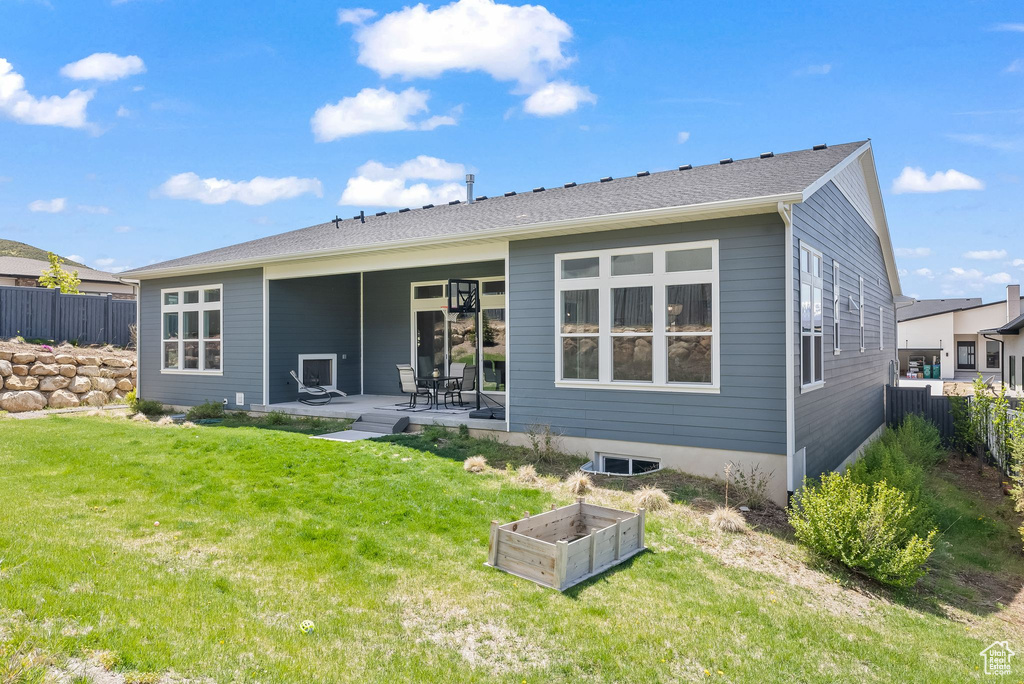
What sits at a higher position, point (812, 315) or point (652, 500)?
point (812, 315)

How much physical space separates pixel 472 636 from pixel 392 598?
2.38 feet

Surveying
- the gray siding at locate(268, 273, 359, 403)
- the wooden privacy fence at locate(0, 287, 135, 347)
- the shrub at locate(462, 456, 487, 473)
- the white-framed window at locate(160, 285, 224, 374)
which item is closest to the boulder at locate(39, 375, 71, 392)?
the white-framed window at locate(160, 285, 224, 374)

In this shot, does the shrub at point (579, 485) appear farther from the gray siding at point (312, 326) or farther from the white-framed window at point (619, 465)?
the gray siding at point (312, 326)

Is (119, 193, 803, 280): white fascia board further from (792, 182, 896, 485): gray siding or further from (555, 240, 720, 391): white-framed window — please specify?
(792, 182, 896, 485): gray siding

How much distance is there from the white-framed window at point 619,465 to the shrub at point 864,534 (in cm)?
267

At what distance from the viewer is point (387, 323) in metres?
13.9

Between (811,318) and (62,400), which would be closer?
(811,318)

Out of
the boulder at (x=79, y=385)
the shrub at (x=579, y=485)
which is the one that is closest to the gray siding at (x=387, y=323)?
the shrub at (x=579, y=485)

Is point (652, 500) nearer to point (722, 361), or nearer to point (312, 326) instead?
point (722, 361)

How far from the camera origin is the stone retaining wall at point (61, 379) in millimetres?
14414

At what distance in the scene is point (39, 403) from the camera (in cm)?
1462

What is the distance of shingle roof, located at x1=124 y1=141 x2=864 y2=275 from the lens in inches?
311

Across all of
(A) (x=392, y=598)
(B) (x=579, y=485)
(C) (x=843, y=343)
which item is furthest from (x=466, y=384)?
(A) (x=392, y=598)

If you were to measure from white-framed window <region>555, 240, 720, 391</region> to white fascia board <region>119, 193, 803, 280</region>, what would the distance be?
36cm
